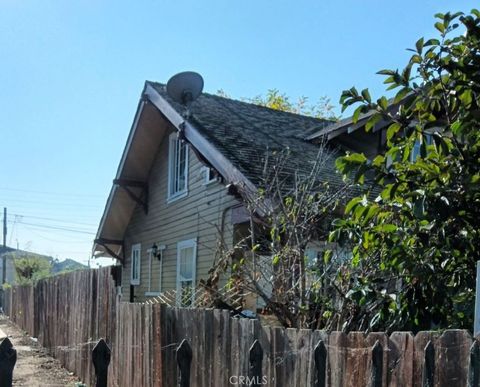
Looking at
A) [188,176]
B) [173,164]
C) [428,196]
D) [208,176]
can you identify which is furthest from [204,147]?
[428,196]

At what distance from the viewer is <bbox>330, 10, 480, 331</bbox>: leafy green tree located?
3.44 m

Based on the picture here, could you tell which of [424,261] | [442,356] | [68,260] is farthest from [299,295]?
[68,260]

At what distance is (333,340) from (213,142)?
721 cm

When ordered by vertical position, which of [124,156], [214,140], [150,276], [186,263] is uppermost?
[124,156]

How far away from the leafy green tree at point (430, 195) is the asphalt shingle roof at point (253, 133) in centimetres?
422

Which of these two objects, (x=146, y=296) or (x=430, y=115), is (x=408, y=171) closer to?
(x=430, y=115)

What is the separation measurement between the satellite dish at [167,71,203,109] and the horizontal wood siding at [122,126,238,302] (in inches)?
62.7

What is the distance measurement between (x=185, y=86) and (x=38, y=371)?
6.00m

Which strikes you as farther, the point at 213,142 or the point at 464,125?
the point at 213,142

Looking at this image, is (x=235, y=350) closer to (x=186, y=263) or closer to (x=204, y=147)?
(x=204, y=147)

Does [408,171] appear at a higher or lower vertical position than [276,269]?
higher

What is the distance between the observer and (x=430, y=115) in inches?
151

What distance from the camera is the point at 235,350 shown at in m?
4.19

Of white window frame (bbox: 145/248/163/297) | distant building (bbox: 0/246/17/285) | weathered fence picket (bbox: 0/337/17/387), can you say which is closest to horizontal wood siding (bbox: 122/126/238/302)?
white window frame (bbox: 145/248/163/297)
